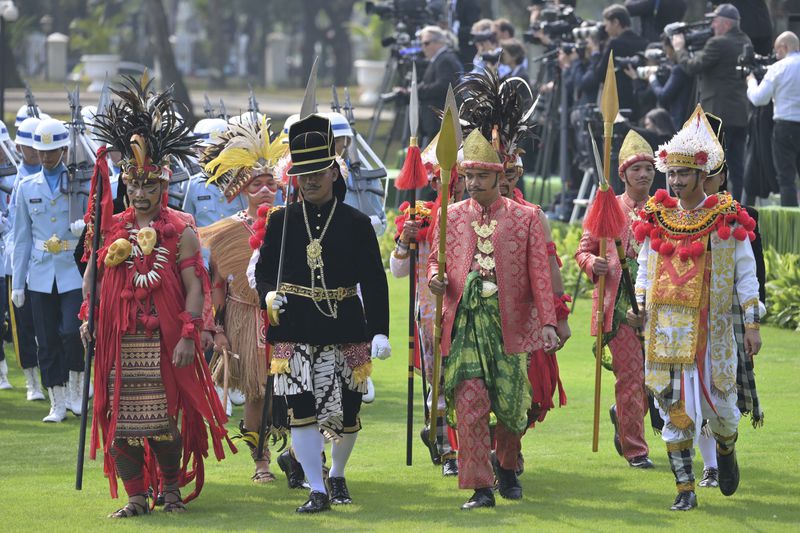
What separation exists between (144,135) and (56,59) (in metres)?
44.3

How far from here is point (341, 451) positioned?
27.7 ft

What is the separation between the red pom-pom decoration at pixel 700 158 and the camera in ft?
26.8

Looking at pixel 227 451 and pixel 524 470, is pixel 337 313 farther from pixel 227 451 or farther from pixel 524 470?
pixel 227 451

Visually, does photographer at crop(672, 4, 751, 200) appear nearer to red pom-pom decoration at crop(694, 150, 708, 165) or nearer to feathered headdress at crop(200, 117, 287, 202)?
feathered headdress at crop(200, 117, 287, 202)

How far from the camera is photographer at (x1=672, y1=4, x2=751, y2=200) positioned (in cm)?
1574

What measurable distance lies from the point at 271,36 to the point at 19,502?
62.7m

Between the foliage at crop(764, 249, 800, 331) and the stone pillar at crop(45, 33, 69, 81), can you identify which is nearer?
the foliage at crop(764, 249, 800, 331)

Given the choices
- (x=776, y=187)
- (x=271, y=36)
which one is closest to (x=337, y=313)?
(x=776, y=187)

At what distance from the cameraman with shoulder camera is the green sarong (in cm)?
796

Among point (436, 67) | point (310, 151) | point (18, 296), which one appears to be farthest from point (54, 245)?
point (436, 67)

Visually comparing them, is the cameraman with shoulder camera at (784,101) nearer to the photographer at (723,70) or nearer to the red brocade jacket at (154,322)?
the photographer at (723,70)

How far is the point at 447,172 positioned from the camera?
A: 830 cm

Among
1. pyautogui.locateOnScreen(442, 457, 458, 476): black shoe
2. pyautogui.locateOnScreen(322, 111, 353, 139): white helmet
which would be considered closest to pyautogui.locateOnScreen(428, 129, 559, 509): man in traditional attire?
pyautogui.locateOnScreen(442, 457, 458, 476): black shoe

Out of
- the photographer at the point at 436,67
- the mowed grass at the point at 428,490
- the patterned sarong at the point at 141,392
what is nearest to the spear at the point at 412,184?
the mowed grass at the point at 428,490
